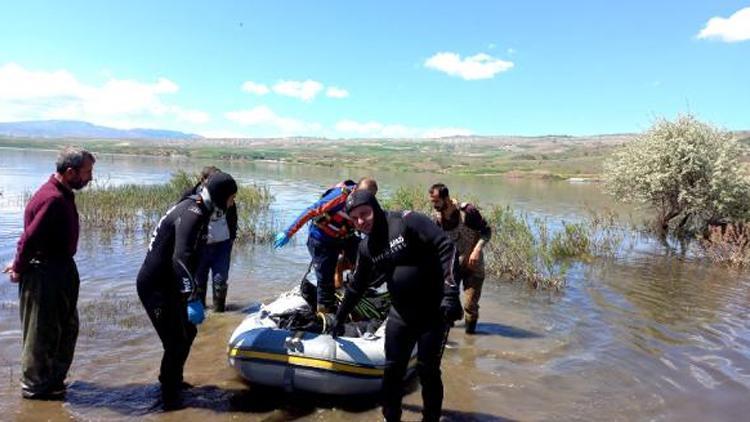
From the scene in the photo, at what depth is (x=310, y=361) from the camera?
5461 millimetres

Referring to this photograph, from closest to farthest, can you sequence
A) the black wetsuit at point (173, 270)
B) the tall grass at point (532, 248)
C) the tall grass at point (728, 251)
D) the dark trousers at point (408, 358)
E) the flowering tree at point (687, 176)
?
the dark trousers at point (408, 358) < the black wetsuit at point (173, 270) < the tall grass at point (532, 248) < the tall grass at point (728, 251) < the flowering tree at point (687, 176)

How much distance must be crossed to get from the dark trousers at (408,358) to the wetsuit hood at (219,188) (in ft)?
5.68

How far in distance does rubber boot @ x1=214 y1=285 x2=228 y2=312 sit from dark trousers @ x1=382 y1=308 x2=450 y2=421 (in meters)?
4.31

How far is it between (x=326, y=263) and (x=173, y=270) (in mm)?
2563

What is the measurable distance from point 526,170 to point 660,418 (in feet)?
256

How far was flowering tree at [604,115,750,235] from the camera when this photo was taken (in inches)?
696

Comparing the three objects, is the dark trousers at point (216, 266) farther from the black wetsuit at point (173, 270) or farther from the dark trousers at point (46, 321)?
the black wetsuit at point (173, 270)

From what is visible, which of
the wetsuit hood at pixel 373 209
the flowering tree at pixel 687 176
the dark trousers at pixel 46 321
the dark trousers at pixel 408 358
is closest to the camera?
the wetsuit hood at pixel 373 209

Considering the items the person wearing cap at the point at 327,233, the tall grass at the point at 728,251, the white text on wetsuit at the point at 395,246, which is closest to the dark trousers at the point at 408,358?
the white text on wetsuit at the point at 395,246

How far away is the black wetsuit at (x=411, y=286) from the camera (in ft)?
14.7

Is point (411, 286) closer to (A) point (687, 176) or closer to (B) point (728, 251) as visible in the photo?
(B) point (728, 251)

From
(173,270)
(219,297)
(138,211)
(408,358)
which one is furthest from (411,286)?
(138,211)

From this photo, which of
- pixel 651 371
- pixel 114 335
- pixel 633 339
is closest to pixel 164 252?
pixel 114 335

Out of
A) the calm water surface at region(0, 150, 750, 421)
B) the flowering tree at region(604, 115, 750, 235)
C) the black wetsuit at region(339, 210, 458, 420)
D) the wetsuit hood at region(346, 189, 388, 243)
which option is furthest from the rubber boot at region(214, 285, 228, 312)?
the flowering tree at region(604, 115, 750, 235)
